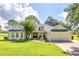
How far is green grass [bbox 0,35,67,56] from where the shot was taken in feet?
8.48

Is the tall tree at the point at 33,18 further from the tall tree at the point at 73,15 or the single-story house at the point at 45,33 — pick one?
the tall tree at the point at 73,15

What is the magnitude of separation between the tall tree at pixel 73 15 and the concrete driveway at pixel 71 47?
0.22 meters

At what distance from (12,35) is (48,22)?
1.63ft

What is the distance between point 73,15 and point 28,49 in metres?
0.73

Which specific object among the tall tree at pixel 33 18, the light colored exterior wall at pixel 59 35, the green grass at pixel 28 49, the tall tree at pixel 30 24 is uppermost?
the tall tree at pixel 33 18

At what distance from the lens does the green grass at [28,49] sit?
259cm

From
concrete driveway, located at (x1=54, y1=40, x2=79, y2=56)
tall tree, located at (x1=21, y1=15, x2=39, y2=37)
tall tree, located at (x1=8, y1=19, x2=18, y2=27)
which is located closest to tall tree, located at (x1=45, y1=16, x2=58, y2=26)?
tall tree, located at (x1=21, y1=15, x2=39, y2=37)

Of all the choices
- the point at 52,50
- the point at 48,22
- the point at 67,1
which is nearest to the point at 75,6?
the point at 67,1

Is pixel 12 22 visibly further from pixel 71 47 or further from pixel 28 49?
pixel 71 47

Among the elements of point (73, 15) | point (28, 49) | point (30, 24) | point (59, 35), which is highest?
point (73, 15)

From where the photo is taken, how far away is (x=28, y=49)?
103 inches

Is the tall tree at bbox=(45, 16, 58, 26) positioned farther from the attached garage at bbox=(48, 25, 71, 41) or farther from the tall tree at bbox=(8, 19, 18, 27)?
the tall tree at bbox=(8, 19, 18, 27)

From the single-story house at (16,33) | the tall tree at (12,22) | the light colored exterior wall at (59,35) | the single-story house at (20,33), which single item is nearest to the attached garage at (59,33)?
the light colored exterior wall at (59,35)

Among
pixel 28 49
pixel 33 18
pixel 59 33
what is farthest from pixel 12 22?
pixel 59 33
